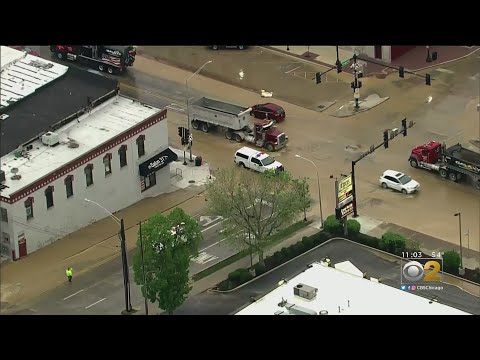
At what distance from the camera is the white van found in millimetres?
89312

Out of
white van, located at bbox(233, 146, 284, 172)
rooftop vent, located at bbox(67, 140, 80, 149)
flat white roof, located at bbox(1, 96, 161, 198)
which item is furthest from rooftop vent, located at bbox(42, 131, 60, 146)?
white van, located at bbox(233, 146, 284, 172)

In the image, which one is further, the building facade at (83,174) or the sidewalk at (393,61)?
the sidewalk at (393,61)

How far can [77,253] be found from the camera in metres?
79.5

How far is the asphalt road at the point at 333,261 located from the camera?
72188mm

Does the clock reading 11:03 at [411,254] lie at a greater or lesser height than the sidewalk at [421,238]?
greater

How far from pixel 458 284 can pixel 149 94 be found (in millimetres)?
39040

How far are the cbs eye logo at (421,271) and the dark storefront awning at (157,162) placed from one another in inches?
784

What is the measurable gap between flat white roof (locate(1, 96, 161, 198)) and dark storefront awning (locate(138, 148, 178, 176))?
2978 mm

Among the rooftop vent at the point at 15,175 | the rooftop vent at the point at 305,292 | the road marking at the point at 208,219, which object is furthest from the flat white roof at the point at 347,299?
the rooftop vent at the point at 15,175

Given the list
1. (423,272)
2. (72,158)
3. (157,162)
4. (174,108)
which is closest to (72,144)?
(72,158)

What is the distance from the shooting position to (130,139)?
84.0 m

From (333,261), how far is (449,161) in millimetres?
15841

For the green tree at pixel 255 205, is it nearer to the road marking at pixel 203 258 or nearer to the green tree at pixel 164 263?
the road marking at pixel 203 258
